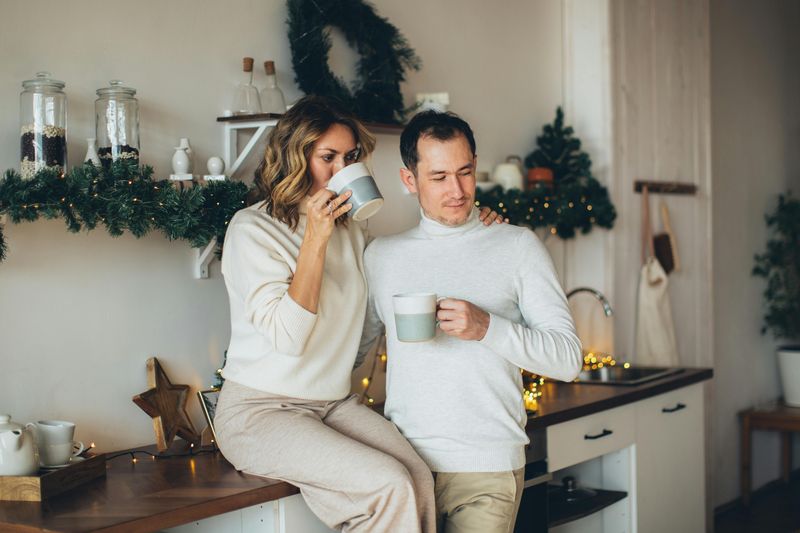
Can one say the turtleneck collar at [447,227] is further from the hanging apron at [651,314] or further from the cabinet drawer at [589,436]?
the hanging apron at [651,314]

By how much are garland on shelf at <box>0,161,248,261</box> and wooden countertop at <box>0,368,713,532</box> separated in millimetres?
525

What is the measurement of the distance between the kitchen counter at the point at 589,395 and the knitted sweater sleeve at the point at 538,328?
1.63ft

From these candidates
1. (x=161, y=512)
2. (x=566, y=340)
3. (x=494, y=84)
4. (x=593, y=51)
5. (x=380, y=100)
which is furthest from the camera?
(x=593, y=51)

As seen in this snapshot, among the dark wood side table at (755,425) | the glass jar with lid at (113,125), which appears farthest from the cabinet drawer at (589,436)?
the dark wood side table at (755,425)

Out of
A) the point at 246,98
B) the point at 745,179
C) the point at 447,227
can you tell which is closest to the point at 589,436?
the point at 447,227

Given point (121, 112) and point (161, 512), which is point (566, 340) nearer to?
point (161, 512)

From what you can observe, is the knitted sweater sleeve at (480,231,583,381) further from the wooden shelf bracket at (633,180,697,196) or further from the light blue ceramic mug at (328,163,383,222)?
the wooden shelf bracket at (633,180,697,196)

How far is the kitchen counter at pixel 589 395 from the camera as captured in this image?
2618 mm

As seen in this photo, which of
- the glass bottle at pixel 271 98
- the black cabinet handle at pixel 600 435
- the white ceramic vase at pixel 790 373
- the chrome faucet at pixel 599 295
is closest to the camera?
the glass bottle at pixel 271 98

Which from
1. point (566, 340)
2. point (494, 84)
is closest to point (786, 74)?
point (494, 84)

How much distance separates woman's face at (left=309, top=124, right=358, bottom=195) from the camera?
2086 mm

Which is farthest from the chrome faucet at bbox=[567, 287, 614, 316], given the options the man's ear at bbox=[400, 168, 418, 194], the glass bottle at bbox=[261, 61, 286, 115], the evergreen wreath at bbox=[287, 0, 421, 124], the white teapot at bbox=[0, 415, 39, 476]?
the white teapot at bbox=[0, 415, 39, 476]

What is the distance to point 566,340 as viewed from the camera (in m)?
2.03

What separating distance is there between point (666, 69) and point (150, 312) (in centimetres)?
269
